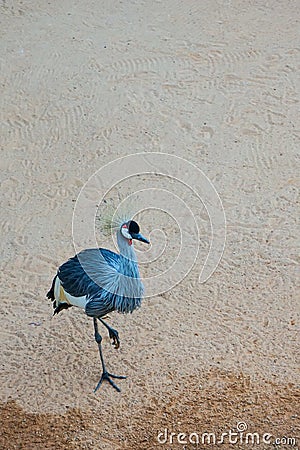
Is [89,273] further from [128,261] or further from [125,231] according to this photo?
[125,231]

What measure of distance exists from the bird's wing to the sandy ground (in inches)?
24.5

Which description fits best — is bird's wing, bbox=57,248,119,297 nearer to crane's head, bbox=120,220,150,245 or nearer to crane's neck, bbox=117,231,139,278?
crane's neck, bbox=117,231,139,278

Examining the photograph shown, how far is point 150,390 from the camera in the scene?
13.7 ft

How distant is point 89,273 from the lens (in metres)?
4.00

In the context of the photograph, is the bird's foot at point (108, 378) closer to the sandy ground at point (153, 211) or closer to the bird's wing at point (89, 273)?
the sandy ground at point (153, 211)

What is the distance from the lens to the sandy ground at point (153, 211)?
409 centimetres

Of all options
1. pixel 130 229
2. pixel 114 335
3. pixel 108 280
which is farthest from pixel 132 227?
pixel 114 335

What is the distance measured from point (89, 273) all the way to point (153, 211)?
166 centimetres

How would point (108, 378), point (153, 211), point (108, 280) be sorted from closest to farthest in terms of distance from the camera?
point (108, 280)
point (108, 378)
point (153, 211)

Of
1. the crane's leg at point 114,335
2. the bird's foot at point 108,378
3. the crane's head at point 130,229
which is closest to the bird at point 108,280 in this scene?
the crane's head at point 130,229

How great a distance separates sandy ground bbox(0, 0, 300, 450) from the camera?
4.09m

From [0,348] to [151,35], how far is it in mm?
4439

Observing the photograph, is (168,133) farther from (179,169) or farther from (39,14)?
(39,14)

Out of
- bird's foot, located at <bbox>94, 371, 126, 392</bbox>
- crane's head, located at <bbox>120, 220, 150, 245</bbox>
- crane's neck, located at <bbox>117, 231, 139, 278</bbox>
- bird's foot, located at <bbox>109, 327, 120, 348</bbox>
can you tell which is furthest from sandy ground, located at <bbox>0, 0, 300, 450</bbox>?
crane's head, located at <bbox>120, 220, 150, 245</bbox>
